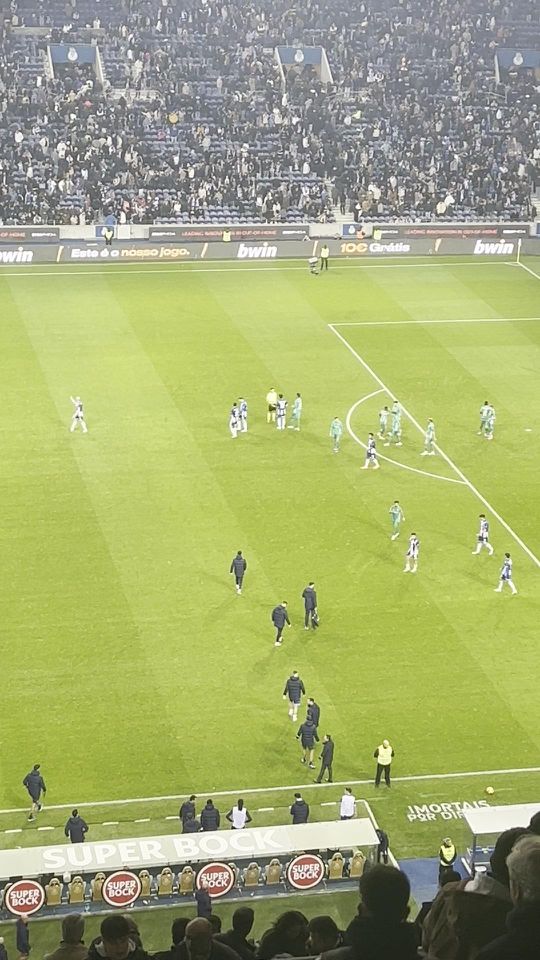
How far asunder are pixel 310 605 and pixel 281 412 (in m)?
14.5

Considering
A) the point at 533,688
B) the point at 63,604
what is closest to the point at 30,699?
the point at 63,604

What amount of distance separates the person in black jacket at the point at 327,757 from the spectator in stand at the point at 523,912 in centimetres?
1944

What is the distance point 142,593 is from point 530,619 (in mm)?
9864

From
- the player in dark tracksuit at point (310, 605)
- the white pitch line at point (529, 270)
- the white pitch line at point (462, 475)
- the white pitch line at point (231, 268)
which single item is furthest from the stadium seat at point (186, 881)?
the white pitch line at point (529, 270)

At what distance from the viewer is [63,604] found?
34.5 m

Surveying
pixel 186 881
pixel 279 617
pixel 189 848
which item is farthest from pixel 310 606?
pixel 186 881

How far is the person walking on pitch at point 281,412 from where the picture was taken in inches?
1836

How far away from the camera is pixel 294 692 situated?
29.5 m

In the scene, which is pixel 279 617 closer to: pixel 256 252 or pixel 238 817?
pixel 238 817

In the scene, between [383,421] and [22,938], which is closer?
[22,938]

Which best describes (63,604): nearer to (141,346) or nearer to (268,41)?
(141,346)

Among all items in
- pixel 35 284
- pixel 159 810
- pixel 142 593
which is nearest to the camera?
pixel 159 810

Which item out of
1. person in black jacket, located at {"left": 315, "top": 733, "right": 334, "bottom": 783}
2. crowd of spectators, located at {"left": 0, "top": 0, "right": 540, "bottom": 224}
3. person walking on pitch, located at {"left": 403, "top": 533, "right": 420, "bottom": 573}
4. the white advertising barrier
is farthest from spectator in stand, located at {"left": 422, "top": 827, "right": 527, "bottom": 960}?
crowd of spectators, located at {"left": 0, "top": 0, "right": 540, "bottom": 224}

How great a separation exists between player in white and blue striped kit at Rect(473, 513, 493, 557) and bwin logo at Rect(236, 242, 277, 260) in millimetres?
35396
